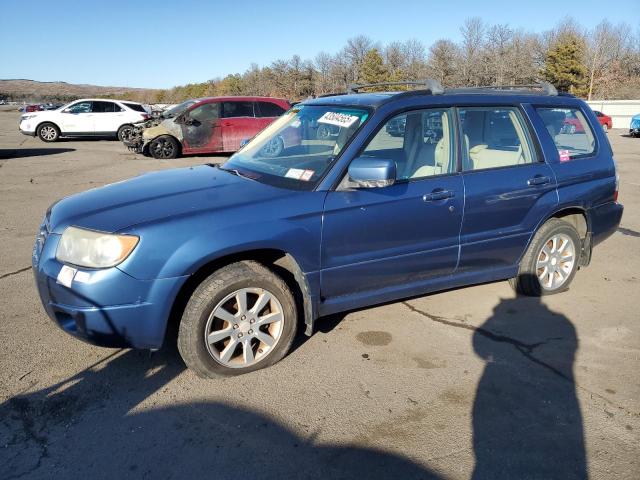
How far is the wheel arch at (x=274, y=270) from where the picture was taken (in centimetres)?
310

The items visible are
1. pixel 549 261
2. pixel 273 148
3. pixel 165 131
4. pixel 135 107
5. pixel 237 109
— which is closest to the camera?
pixel 273 148

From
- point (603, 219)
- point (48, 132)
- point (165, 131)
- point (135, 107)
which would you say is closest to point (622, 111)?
point (135, 107)

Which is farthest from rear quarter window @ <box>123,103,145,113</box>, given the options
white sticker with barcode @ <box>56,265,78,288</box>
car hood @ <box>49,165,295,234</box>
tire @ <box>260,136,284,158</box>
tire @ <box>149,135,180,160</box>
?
white sticker with barcode @ <box>56,265,78,288</box>

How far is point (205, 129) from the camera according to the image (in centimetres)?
1416

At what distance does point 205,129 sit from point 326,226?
11.8 metres

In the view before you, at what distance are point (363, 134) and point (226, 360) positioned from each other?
178 centimetres

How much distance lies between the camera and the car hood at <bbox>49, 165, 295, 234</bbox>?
304cm

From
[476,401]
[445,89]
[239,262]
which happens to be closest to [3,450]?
[239,262]

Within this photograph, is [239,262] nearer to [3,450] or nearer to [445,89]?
[3,450]

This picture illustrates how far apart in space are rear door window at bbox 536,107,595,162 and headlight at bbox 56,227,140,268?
3620 millimetres

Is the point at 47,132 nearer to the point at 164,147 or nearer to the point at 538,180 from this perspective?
the point at 164,147

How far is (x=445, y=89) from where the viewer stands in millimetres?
4129

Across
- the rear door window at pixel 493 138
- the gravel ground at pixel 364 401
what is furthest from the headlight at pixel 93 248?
the rear door window at pixel 493 138

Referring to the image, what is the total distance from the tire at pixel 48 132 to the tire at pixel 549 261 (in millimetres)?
20409
